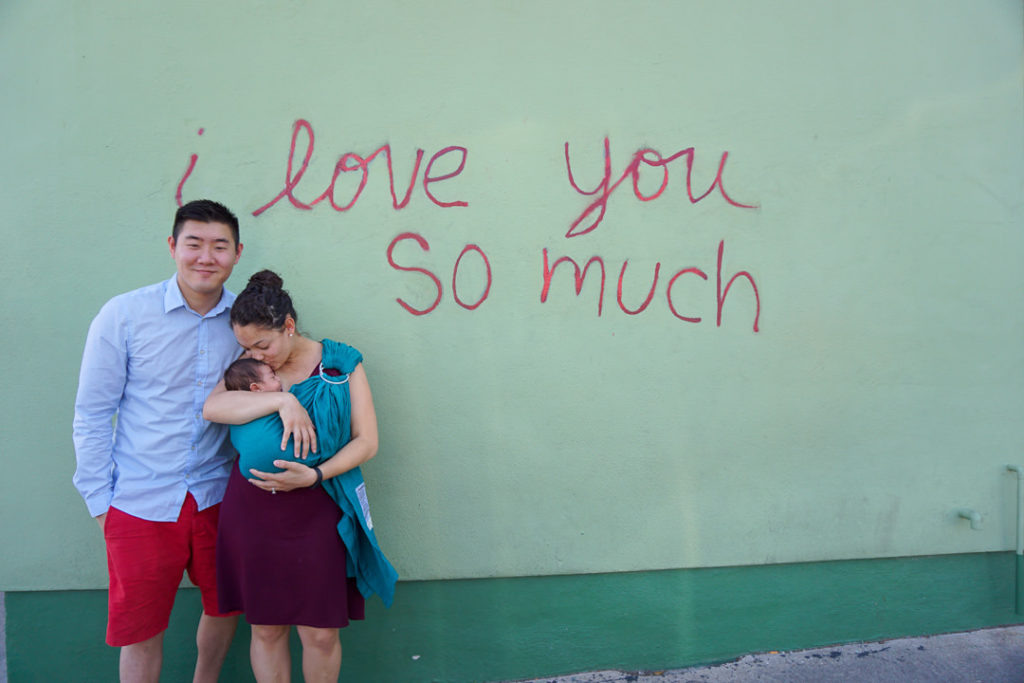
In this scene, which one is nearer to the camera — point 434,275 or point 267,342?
point 267,342

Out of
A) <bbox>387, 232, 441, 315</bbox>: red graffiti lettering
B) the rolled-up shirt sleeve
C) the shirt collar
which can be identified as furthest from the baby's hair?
<bbox>387, 232, 441, 315</bbox>: red graffiti lettering

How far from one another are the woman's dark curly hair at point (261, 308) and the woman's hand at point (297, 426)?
242mm

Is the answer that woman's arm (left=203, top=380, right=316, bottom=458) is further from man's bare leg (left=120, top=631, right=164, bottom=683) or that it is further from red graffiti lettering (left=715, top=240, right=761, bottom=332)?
red graffiti lettering (left=715, top=240, right=761, bottom=332)

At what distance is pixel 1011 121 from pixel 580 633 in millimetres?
3020

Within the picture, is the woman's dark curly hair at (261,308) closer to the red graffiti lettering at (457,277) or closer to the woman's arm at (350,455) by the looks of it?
the woman's arm at (350,455)

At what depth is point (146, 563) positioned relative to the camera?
2.25m

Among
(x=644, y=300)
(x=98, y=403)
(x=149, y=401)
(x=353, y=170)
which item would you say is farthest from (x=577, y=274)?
(x=98, y=403)

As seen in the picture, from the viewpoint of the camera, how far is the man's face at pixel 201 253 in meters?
2.22

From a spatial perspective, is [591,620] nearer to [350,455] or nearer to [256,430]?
[350,455]

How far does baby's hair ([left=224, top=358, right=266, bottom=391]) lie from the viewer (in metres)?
2.23

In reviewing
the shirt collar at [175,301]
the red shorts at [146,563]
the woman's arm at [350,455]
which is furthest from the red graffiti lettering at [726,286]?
the red shorts at [146,563]

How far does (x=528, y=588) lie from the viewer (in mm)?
2918

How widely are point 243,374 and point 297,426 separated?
29 centimetres

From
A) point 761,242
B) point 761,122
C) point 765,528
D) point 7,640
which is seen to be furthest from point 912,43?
point 7,640
